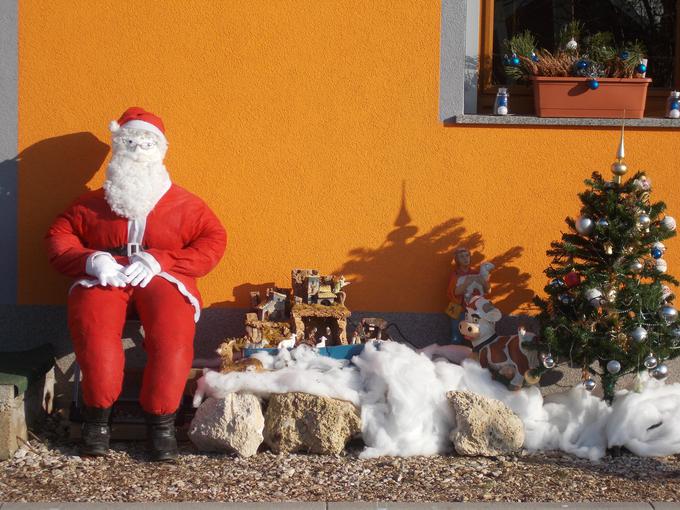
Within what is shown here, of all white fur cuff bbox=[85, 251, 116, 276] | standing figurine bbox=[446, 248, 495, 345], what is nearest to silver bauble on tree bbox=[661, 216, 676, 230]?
standing figurine bbox=[446, 248, 495, 345]

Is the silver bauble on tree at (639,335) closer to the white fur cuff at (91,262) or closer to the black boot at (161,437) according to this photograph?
the black boot at (161,437)

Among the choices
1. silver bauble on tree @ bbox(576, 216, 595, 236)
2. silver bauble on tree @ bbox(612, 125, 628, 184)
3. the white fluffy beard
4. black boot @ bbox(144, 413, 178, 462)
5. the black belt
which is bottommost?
black boot @ bbox(144, 413, 178, 462)

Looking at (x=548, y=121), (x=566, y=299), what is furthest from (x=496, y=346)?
(x=548, y=121)

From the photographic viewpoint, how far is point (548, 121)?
19.4 feet

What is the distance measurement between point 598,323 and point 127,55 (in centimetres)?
328

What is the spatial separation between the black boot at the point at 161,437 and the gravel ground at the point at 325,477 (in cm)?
6

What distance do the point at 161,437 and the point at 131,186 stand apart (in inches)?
57.5

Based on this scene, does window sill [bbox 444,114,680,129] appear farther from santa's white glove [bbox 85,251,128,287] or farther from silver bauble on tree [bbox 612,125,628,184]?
santa's white glove [bbox 85,251,128,287]

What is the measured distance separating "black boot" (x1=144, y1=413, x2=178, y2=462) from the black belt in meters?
0.97

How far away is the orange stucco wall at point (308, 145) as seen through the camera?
19.2ft

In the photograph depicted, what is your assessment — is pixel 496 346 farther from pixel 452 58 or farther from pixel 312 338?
pixel 452 58

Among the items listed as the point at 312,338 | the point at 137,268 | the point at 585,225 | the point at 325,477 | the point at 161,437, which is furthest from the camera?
the point at 312,338

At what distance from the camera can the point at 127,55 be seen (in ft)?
19.2

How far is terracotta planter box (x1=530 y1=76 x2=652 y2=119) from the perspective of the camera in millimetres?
5891
